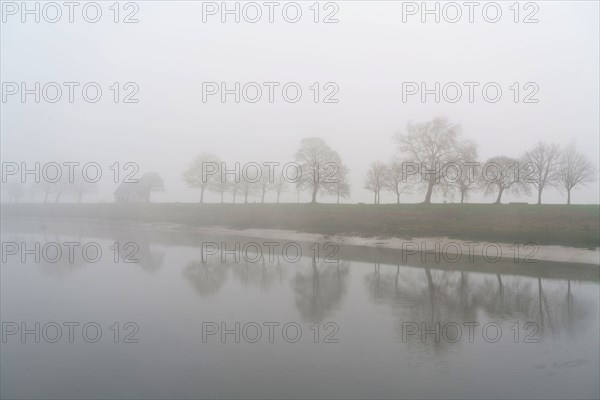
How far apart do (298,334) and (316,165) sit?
148ft

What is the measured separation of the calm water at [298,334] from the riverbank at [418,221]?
10.3 m

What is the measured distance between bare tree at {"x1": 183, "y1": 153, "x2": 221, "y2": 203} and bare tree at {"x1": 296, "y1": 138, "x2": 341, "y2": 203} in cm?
1538

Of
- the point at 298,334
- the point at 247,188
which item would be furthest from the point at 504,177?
the point at 298,334

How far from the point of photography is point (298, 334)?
1078 centimetres

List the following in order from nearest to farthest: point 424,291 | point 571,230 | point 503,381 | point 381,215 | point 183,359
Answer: point 503,381, point 183,359, point 424,291, point 571,230, point 381,215

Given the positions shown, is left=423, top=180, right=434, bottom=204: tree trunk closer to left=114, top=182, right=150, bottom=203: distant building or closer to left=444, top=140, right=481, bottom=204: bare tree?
left=444, top=140, right=481, bottom=204: bare tree

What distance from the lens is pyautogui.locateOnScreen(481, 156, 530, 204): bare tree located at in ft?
155

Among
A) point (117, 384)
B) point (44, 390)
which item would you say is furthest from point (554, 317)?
point (44, 390)

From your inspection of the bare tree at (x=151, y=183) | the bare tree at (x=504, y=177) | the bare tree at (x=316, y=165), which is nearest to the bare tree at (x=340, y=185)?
the bare tree at (x=316, y=165)

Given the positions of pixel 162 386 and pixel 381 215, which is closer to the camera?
pixel 162 386

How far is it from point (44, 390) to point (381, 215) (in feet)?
117

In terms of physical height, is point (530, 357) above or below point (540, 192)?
below

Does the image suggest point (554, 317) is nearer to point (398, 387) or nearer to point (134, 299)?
point (398, 387)

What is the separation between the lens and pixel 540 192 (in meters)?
47.3
